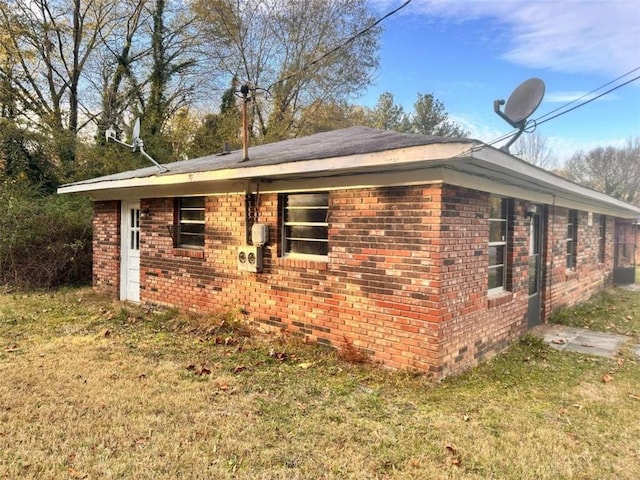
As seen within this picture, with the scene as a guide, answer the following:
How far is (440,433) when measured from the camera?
3.52 meters

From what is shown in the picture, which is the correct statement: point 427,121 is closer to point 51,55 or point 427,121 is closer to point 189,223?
point 51,55

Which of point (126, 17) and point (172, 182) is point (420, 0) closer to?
point (172, 182)

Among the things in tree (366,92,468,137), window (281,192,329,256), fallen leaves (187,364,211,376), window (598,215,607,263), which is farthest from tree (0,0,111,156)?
tree (366,92,468,137)

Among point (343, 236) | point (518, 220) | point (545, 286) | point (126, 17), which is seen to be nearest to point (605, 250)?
point (545, 286)

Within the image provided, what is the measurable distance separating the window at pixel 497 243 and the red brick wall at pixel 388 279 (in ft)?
0.38

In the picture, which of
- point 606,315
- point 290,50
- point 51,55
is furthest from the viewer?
point 290,50

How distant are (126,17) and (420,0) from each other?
16428mm

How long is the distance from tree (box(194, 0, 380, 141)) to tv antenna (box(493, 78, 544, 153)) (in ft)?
50.3

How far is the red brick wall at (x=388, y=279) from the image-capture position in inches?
185

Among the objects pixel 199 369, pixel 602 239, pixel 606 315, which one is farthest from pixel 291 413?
pixel 602 239

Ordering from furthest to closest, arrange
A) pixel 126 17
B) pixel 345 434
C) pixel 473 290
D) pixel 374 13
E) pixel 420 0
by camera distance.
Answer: pixel 374 13 → pixel 126 17 → pixel 420 0 → pixel 473 290 → pixel 345 434

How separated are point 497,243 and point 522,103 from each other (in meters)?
1.99

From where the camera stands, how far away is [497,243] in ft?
20.4

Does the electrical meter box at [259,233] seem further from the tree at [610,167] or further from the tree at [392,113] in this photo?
the tree at [610,167]
